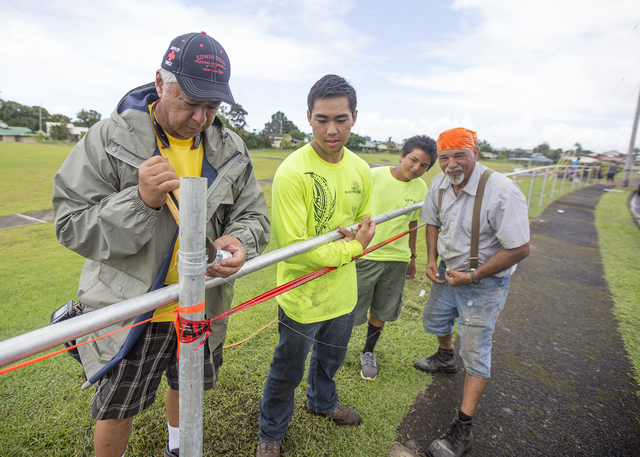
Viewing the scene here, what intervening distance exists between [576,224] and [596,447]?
9718mm

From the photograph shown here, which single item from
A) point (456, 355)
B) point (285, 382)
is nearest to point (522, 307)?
point (456, 355)

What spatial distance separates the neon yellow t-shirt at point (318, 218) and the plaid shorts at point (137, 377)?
2.33 ft

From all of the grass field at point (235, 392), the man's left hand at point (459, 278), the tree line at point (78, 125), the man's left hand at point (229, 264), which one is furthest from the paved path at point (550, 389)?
the tree line at point (78, 125)

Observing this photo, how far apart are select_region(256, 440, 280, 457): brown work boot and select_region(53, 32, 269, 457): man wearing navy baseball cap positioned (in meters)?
0.76

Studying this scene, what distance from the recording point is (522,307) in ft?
14.9

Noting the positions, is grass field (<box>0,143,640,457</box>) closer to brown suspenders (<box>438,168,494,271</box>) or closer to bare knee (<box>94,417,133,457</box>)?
bare knee (<box>94,417,133,457</box>)

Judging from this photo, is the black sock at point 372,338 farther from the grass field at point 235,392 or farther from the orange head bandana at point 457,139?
the orange head bandana at point 457,139

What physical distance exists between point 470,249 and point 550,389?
175 cm

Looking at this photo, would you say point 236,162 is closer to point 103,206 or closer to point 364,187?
point 103,206

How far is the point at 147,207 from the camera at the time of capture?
1215 millimetres

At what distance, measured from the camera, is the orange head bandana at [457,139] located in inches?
93.8

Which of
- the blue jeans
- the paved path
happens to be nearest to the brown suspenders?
the blue jeans

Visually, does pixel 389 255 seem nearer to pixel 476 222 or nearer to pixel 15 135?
pixel 476 222

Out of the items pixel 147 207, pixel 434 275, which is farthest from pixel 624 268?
pixel 147 207
